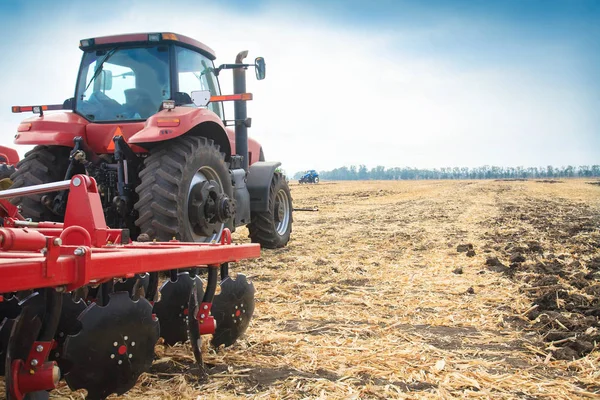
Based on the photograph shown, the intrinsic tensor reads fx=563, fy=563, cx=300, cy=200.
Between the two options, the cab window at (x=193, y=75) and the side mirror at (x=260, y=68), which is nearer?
the cab window at (x=193, y=75)

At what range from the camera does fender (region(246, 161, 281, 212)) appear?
7.18 metres

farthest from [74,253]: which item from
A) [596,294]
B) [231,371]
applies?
[596,294]

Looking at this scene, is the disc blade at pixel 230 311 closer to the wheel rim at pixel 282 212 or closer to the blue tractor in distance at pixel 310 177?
the wheel rim at pixel 282 212

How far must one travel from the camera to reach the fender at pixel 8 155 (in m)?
7.58

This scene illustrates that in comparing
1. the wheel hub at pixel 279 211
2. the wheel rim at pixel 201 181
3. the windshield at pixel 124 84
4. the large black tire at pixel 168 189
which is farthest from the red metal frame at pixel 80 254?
the wheel hub at pixel 279 211

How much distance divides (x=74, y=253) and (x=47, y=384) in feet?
1.56

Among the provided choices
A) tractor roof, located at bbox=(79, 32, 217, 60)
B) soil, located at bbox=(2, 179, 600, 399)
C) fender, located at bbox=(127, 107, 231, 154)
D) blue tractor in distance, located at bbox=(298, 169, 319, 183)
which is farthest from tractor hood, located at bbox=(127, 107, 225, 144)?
blue tractor in distance, located at bbox=(298, 169, 319, 183)

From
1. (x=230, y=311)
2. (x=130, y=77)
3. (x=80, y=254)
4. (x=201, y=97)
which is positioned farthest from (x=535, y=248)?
(x=80, y=254)

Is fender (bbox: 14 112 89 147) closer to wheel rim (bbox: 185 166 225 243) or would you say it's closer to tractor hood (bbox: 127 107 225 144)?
tractor hood (bbox: 127 107 225 144)

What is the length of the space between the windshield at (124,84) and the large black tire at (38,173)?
522 mm

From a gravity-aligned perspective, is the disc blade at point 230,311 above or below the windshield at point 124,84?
below

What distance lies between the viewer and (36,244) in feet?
7.09

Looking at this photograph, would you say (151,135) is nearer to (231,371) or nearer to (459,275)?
(231,371)

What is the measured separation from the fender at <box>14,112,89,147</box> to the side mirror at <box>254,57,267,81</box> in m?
Answer: 2.13
